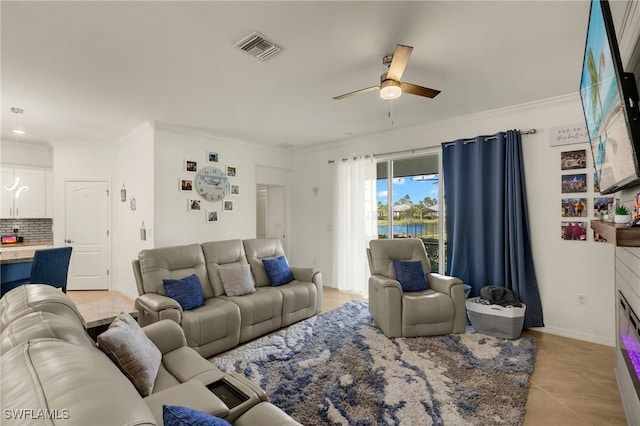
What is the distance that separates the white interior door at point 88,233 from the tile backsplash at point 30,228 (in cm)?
72

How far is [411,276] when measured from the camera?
346 centimetres

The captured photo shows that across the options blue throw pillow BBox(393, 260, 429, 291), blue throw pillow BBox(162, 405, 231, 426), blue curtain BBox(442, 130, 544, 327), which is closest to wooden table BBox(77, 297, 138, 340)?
blue throw pillow BBox(162, 405, 231, 426)

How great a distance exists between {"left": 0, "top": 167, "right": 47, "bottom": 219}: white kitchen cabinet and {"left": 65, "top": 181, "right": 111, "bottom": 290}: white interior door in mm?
595

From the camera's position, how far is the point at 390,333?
10.1 feet

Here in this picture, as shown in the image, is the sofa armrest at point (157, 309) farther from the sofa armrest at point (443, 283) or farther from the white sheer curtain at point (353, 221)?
the white sheer curtain at point (353, 221)

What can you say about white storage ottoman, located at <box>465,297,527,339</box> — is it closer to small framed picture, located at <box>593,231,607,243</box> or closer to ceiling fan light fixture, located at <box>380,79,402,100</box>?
small framed picture, located at <box>593,231,607,243</box>

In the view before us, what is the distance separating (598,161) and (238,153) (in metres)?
4.49

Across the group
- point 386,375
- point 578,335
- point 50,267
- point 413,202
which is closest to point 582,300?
point 578,335

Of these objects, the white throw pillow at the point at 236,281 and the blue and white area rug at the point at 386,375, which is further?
the white throw pillow at the point at 236,281

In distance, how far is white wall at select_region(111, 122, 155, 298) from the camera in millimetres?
4164

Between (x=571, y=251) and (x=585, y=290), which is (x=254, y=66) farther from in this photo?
(x=585, y=290)

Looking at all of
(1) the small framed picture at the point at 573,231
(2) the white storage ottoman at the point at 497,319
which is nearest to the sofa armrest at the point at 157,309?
(2) the white storage ottoman at the point at 497,319

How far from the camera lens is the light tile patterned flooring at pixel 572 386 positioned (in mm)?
1959

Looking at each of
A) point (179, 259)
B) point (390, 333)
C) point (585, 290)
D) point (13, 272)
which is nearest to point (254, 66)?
point (179, 259)
